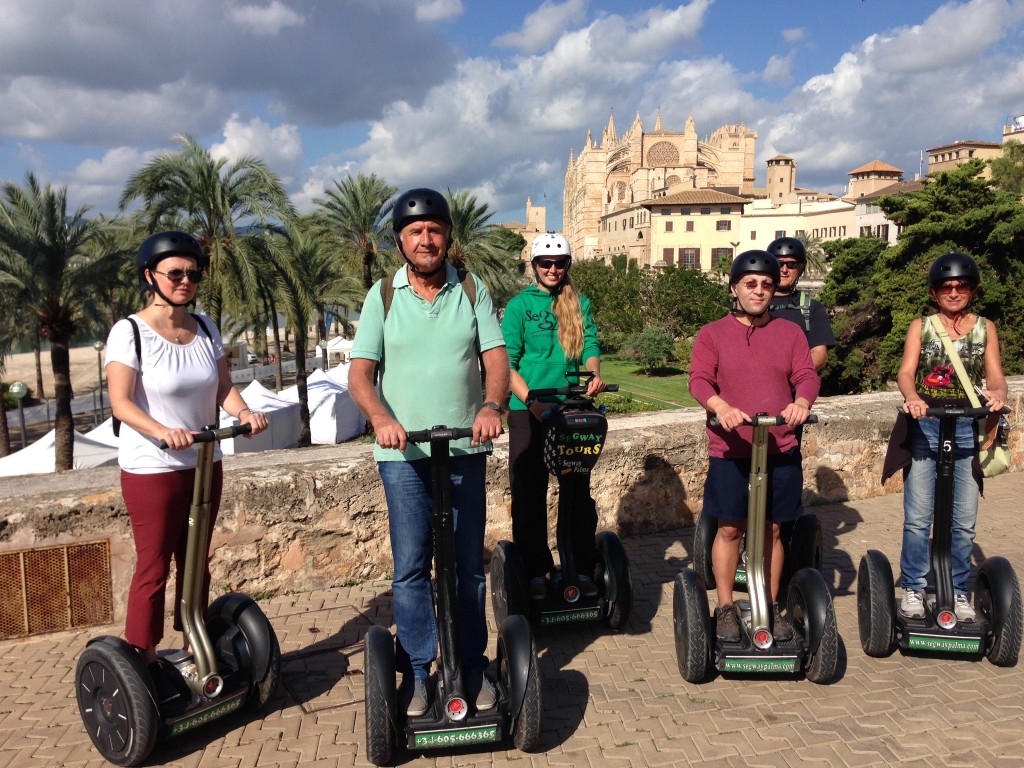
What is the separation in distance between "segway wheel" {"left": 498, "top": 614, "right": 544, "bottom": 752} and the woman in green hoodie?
1045 millimetres

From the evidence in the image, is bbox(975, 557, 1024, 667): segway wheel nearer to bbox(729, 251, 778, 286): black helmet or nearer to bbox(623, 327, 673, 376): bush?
bbox(729, 251, 778, 286): black helmet

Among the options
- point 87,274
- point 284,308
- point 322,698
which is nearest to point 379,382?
point 322,698

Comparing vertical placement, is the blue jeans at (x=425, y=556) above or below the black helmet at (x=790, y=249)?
below

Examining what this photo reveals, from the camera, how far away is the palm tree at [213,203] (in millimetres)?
19109

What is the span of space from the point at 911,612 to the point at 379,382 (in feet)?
9.19

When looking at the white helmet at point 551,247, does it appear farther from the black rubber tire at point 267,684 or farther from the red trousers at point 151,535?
the black rubber tire at point 267,684

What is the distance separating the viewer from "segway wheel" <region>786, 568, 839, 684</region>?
11.5 feet

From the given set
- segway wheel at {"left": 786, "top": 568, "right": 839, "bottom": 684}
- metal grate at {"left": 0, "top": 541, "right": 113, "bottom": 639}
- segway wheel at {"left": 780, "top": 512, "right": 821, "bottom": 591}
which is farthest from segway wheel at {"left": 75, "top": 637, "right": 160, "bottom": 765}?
segway wheel at {"left": 780, "top": 512, "right": 821, "bottom": 591}

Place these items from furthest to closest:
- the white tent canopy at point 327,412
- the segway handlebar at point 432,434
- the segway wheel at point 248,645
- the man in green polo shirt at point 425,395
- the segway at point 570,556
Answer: the white tent canopy at point 327,412, the segway at point 570,556, the segway wheel at point 248,645, the man in green polo shirt at point 425,395, the segway handlebar at point 432,434

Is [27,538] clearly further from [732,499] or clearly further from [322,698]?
[732,499]

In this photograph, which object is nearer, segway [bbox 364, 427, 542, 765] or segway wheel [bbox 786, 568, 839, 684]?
segway [bbox 364, 427, 542, 765]

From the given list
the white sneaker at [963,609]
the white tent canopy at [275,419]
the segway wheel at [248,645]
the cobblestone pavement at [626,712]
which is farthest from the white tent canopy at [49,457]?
the white sneaker at [963,609]

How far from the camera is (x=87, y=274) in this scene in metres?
18.0

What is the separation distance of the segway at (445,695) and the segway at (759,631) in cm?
86
